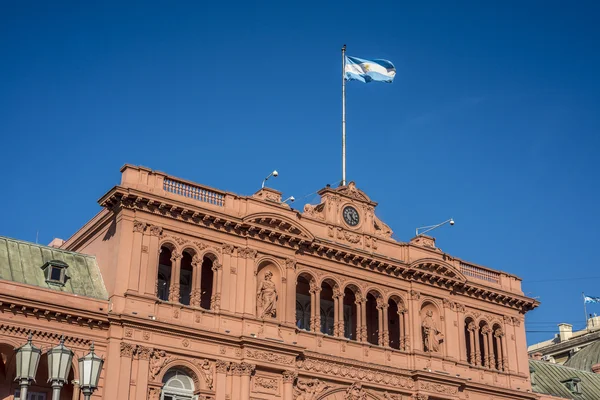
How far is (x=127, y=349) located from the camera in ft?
136

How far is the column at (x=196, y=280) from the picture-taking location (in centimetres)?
4500

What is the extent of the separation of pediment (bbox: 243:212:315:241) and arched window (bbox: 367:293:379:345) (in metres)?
7.10

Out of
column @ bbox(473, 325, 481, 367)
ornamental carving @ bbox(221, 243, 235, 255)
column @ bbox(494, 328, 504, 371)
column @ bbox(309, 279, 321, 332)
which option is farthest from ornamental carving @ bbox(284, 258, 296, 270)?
column @ bbox(494, 328, 504, 371)

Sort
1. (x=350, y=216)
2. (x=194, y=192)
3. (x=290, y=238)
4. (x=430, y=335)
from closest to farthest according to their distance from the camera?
(x=194, y=192) < (x=290, y=238) < (x=350, y=216) < (x=430, y=335)

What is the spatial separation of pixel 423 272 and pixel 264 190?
36.3 feet

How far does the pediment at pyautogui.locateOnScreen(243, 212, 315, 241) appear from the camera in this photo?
47.4 metres

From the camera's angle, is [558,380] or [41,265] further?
[558,380]

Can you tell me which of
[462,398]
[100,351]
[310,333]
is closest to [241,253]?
[310,333]

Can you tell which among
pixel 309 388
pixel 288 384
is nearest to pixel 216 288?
pixel 288 384

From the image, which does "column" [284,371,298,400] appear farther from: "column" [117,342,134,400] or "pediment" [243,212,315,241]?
"column" [117,342,134,400]

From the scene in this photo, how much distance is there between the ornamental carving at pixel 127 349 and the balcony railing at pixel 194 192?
8.37m

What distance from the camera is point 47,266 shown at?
4372cm

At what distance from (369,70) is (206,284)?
17591 mm

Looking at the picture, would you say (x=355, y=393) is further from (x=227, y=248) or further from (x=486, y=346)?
(x=486, y=346)
